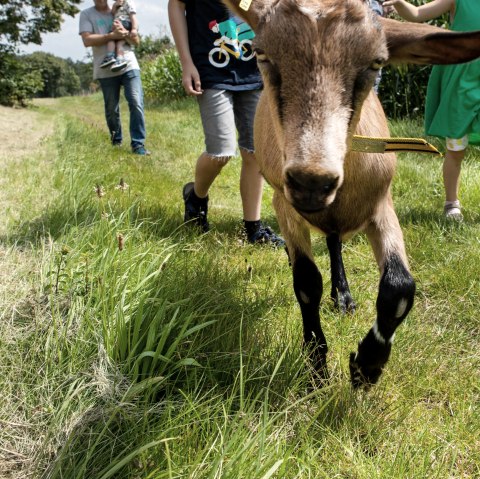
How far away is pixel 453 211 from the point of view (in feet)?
13.9

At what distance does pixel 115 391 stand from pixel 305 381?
79cm

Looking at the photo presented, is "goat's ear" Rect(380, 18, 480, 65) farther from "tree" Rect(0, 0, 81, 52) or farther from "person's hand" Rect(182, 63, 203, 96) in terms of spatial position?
"tree" Rect(0, 0, 81, 52)

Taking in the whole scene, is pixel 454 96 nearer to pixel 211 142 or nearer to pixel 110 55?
pixel 211 142

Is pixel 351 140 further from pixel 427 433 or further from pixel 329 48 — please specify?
pixel 427 433

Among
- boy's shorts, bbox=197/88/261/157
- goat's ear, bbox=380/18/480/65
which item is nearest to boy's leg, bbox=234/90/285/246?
boy's shorts, bbox=197/88/261/157

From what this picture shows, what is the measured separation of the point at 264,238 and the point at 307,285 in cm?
177

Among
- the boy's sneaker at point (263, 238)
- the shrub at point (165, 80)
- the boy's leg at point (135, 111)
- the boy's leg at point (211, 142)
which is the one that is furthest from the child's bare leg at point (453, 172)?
the shrub at point (165, 80)

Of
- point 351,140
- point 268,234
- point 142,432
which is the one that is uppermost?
point 351,140

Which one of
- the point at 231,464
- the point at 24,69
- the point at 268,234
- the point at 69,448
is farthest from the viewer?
the point at 24,69

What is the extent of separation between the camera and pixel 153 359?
6.56 ft

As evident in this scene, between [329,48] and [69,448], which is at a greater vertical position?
[329,48]

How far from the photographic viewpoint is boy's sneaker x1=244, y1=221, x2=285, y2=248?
411cm

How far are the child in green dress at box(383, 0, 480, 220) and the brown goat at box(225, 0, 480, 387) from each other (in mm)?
1935

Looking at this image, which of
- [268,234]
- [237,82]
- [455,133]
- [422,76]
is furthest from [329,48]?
[422,76]
